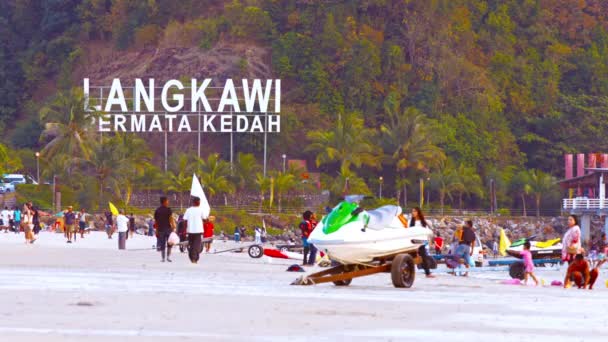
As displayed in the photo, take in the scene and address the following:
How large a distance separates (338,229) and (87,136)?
6543cm

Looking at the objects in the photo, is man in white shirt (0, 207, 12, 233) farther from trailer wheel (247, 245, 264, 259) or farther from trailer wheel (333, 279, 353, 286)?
trailer wheel (333, 279, 353, 286)

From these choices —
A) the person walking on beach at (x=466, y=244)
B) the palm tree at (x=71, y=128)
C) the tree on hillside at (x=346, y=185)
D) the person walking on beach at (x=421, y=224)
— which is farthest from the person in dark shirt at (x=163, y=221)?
the tree on hillside at (x=346, y=185)

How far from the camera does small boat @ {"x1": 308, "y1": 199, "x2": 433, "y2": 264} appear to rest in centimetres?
1720

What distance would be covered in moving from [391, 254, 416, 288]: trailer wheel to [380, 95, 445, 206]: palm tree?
6947cm

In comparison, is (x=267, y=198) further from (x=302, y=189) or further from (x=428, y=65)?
(x=428, y=65)

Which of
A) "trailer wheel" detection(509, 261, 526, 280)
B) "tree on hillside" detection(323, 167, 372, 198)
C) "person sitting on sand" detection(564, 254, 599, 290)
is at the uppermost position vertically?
"tree on hillside" detection(323, 167, 372, 198)

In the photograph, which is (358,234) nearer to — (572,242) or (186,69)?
(572,242)

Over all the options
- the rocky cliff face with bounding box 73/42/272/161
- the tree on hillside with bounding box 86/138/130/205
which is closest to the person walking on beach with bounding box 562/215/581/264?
the tree on hillside with bounding box 86/138/130/205

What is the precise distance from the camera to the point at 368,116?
96.9 metres

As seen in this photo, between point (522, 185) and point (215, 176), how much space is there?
Result: 21381mm

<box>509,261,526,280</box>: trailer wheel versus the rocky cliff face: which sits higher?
the rocky cliff face

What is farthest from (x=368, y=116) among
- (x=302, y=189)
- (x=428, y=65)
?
(x=302, y=189)

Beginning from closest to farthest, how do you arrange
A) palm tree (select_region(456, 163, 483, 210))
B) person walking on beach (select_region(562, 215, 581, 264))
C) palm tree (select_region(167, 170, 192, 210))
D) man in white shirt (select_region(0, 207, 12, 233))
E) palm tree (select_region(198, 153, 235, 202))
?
person walking on beach (select_region(562, 215, 581, 264)) < man in white shirt (select_region(0, 207, 12, 233)) < palm tree (select_region(198, 153, 235, 202)) < palm tree (select_region(167, 170, 192, 210)) < palm tree (select_region(456, 163, 483, 210))

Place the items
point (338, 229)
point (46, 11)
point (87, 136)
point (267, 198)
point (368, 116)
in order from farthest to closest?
1. point (46, 11)
2. point (368, 116)
3. point (267, 198)
4. point (87, 136)
5. point (338, 229)
